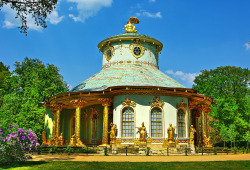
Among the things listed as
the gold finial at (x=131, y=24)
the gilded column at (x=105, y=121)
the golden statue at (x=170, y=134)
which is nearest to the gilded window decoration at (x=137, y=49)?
the gold finial at (x=131, y=24)

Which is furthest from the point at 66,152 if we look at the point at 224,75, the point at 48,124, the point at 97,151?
the point at 224,75

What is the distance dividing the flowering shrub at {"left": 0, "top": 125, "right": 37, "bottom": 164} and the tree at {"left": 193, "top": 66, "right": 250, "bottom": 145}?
23.2 metres

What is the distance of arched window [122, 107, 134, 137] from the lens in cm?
2038

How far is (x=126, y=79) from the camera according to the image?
21969mm

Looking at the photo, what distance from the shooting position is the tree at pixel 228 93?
2970 centimetres

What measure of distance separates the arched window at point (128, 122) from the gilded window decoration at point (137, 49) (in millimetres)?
8070

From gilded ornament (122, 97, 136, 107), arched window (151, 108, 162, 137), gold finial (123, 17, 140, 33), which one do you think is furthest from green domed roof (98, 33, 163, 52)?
arched window (151, 108, 162, 137)

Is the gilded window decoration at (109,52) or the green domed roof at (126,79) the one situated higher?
the gilded window decoration at (109,52)

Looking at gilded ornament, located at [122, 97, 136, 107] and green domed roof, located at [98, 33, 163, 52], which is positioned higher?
Answer: green domed roof, located at [98, 33, 163, 52]

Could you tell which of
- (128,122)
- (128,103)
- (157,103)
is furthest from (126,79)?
(128,122)

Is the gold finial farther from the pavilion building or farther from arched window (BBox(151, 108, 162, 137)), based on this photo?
arched window (BBox(151, 108, 162, 137))

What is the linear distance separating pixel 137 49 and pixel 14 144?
18000mm

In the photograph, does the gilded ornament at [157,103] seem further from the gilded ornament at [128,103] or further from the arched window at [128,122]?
the arched window at [128,122]

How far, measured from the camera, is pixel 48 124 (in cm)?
2759
